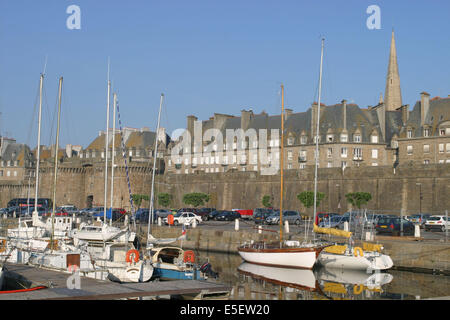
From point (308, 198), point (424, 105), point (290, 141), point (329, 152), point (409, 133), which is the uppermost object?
point (424, 105)

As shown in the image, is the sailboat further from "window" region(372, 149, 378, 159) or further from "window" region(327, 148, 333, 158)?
"window" region(372, 149, 378, 159)

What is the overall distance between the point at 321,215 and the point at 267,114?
36935mm

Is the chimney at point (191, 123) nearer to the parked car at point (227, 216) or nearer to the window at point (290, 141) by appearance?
the window at point (290, 141)

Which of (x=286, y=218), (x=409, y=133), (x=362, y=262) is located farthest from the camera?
(x=409, y=133)

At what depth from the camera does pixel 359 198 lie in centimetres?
5531

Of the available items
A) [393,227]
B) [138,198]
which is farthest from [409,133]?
[393,227]

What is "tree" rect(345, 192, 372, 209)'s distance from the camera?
55156mm

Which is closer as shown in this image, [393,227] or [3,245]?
[3,245]

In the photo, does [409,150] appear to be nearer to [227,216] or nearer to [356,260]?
[227,216]

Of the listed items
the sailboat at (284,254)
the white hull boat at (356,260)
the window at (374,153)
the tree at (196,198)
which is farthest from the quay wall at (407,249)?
the window at (374,153)

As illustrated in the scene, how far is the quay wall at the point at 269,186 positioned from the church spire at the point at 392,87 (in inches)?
1141

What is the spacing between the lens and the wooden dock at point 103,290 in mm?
15141

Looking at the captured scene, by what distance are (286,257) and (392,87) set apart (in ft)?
212
